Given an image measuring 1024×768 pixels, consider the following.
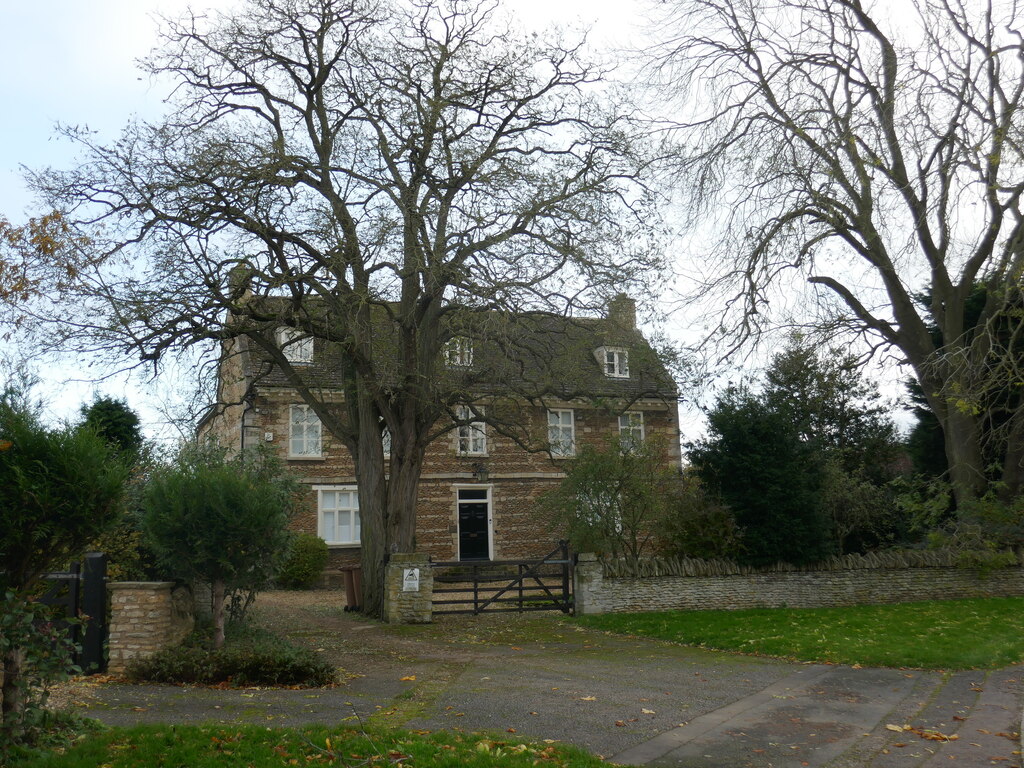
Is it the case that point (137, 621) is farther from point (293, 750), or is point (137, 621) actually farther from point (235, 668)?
point (293, 750)

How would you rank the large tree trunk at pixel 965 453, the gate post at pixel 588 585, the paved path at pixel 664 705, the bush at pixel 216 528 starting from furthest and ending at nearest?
the large tree trunk at pixel 965 453 < the gate post at pixel 588 585 < the bush at pixel 216 528 < the paved path at pixel 664 705

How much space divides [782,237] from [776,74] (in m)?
3.84

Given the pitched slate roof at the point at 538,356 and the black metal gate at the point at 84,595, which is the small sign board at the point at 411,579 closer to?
the pitched slate roof at the point at 538,356

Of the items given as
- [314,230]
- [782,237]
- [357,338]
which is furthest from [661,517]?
[314,230]

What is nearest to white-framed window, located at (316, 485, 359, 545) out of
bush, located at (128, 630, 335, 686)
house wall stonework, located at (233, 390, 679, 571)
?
house wall stonework, located at (233, 390, 679, 571)

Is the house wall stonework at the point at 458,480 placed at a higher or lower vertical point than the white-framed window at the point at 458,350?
lower

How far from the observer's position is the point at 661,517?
797 inches

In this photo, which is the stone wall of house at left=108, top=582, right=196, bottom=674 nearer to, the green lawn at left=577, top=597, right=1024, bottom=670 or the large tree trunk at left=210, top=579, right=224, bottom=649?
the large tree trunk at left=210, top=579, right=224, bottom=649

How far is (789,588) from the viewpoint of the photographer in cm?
1870

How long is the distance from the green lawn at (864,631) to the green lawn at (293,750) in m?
7.14

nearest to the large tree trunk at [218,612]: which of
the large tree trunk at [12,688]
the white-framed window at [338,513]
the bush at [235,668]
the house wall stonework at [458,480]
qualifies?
the bush at [235,668]

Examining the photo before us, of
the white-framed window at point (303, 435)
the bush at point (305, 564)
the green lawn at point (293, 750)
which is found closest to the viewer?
the green lawn at point (293, 750)

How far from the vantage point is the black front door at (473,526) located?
94.8ft

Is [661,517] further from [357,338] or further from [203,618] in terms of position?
[203,618]
